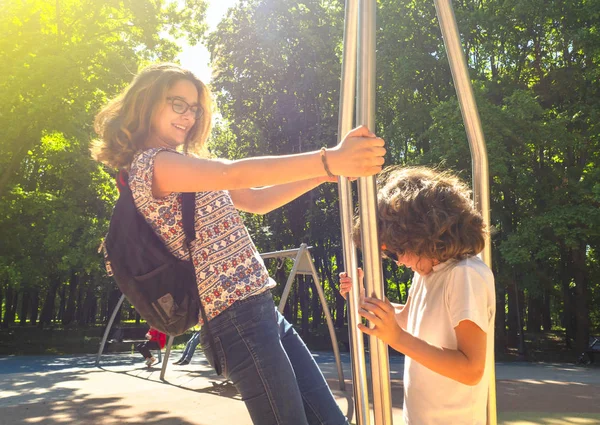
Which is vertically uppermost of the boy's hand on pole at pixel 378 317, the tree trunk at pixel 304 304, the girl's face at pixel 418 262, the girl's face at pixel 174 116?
the girl's face at pixel 174 116

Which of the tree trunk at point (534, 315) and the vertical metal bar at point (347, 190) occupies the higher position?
the vertical metal bar at point (347, 190)

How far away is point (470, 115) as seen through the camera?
1692 mm

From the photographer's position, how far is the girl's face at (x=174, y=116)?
6.86 ft

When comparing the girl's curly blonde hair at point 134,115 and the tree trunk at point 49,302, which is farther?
the tree trunk at point 49,302

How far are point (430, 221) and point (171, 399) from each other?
5837 mm

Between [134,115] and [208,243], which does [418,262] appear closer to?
[208,243]

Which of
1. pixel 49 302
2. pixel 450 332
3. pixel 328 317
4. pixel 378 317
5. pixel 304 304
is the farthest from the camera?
pixel 49 302

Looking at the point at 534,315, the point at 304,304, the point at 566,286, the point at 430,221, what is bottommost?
the point at 534,315

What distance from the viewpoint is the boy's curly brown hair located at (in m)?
1.79

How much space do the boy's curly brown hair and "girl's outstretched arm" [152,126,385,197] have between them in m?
0.31

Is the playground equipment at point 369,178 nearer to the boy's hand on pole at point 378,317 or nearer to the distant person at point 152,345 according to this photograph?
the boy's hand on pole at point 378,317

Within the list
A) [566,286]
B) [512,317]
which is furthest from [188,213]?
[512,317]

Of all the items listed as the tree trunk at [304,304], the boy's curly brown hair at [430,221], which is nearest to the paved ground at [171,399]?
the boy's curly brown hair at [430,221]

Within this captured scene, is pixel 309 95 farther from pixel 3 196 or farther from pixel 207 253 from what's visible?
pixel 207 253
